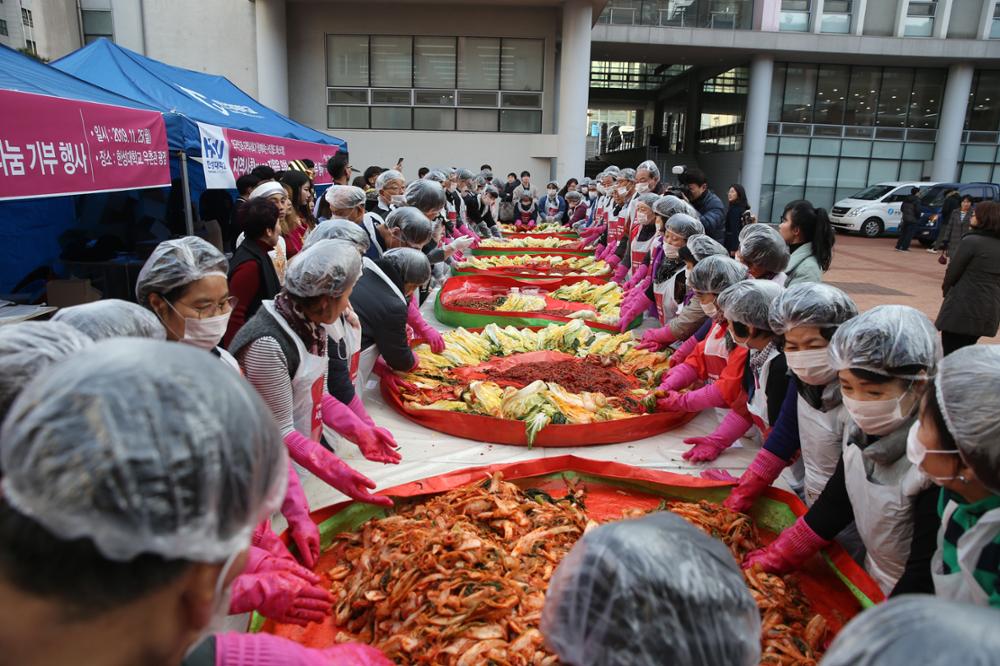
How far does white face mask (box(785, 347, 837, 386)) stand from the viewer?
2717 millimetres

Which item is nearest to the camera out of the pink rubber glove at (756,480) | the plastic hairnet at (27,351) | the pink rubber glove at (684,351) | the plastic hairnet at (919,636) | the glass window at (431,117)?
the plastic hairnet at (919,636)

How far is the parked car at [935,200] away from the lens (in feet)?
59.3

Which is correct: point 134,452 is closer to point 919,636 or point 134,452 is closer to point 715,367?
point 919,636

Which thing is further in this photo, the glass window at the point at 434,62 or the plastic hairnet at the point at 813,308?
the glass window at the point at 434,62

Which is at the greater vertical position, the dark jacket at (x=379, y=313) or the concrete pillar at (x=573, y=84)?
the concrete pillar at (x=573, y=84)

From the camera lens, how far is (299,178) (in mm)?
6113

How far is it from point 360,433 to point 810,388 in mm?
2198

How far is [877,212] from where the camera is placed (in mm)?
20766

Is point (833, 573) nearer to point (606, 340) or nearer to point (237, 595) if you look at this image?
point (237, 595)

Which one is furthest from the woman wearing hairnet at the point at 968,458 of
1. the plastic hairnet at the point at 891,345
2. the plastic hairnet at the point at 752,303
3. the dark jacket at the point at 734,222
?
the dark jacket at the point at 734,222

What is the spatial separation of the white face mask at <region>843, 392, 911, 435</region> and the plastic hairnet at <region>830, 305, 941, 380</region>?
10 cm

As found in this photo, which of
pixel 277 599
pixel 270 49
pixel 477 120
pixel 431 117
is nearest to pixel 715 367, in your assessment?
pixel 277 599

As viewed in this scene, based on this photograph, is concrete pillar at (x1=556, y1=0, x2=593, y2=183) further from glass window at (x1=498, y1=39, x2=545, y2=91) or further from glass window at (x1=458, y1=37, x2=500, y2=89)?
glass window at (x1=458, y1=37, x2=500, y2=89)

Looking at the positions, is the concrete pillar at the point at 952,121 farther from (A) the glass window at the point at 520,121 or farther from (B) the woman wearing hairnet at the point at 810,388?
(B) the woman wearing hairnet at the point at 810,388
